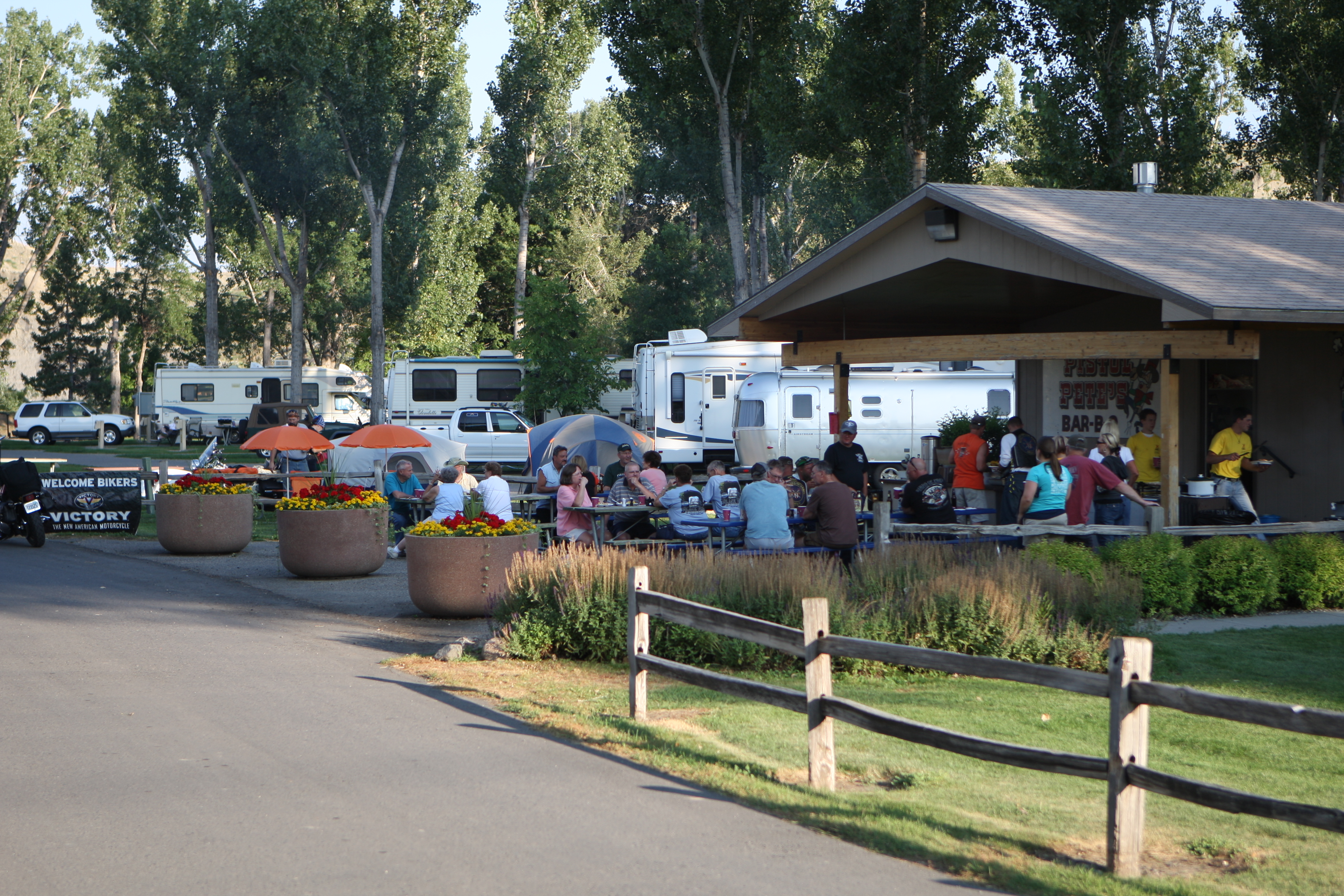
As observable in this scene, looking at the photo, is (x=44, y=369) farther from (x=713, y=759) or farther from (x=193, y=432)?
(x=713, y=759)

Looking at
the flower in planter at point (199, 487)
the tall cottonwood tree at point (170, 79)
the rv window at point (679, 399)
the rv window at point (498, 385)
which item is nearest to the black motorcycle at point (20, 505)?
the flower in planter at point (199, 487)

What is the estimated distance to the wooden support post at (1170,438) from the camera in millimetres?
11844

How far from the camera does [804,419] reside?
86.1 ft

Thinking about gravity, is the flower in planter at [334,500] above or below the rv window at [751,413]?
below

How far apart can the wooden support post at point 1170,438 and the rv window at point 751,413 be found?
14426mm

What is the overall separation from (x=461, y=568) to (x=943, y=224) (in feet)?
20.9

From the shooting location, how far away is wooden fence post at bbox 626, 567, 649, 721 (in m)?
7.31

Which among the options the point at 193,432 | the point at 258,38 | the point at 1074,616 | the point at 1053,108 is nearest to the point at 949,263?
the point at 1074,616

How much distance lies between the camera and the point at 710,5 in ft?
102

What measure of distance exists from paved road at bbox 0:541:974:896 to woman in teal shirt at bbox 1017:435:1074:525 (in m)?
6.60

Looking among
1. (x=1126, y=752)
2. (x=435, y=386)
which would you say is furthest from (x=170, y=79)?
(x=1126, y=752)

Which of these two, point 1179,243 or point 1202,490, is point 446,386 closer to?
point 1202,490

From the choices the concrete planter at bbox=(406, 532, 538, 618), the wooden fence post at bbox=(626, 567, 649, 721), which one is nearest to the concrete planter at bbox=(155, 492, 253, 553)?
the concrete planter at bbox=(406, 532, 538, 618)

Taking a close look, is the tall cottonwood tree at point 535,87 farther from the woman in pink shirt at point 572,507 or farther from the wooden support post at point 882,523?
the wooden support post at point 882,523
